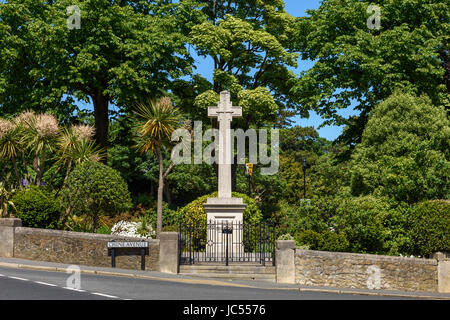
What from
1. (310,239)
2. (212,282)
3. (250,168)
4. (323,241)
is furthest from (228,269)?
(250,168)

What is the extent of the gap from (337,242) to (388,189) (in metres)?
4.86

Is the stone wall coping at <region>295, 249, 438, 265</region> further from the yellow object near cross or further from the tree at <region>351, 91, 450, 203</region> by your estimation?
the yellow object near cross

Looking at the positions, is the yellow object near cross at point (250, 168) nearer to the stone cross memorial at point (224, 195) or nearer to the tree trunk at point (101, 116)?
the tree trunk at point (101, 116)

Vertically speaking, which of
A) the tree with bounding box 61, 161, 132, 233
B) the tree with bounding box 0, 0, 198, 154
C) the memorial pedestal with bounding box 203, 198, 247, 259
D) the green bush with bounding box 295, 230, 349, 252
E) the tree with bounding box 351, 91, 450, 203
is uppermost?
the tree with bounding box 0, 0, 198, 154

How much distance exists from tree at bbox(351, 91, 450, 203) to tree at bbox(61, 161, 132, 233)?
11.3 m

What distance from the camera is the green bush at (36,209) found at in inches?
800

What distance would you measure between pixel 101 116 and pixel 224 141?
44.2 feet

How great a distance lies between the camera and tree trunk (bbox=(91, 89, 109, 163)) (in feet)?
105

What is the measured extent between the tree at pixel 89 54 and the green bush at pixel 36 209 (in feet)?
31.5

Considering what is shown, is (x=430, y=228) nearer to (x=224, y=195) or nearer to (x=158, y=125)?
(x=224, y=195)

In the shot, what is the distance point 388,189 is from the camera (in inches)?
867

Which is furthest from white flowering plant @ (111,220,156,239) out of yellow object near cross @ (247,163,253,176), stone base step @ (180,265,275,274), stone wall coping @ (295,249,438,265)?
yellow object near cross @ (247,163,253,176)
